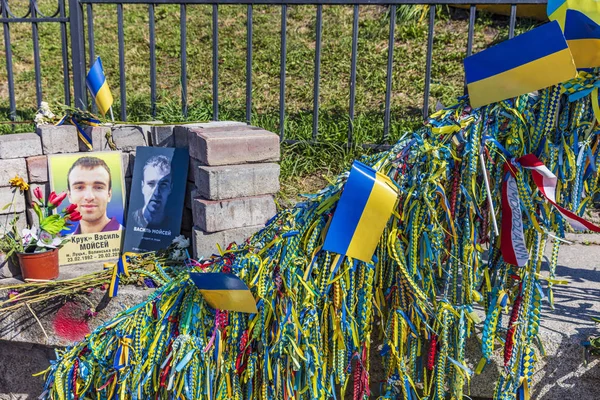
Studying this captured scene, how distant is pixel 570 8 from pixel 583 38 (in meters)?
0.11

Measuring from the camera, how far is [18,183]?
355 cm

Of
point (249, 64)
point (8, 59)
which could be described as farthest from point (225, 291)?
point (8, 59)

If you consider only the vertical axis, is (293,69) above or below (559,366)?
above

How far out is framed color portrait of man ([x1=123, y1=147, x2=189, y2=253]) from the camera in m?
3.64

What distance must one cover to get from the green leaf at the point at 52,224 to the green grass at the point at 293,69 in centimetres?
129

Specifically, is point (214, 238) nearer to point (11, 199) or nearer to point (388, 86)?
point (11, 199)

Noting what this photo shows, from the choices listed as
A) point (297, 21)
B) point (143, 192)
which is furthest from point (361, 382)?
point (297, 21)

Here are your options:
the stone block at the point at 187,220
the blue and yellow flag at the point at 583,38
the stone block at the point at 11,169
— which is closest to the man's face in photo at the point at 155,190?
the stone block at the point at 187,220

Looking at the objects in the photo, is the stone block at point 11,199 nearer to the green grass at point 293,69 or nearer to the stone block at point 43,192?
the stone block at point 43,192

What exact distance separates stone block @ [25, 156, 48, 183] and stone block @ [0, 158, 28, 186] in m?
0.03

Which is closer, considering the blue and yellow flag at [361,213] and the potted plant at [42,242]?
the blue and yellow flag at [361,213]

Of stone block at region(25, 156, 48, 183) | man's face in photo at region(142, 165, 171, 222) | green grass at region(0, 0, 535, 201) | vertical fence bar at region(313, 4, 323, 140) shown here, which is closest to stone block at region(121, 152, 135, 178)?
man's face in photo at region(142, 165, 171, 222)

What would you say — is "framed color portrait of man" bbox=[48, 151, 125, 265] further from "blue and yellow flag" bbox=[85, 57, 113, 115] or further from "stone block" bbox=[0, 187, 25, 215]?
"blue and yellow flag" bbox=[85, 57, 113, 115]

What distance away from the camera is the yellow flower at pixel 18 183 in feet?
11.6
